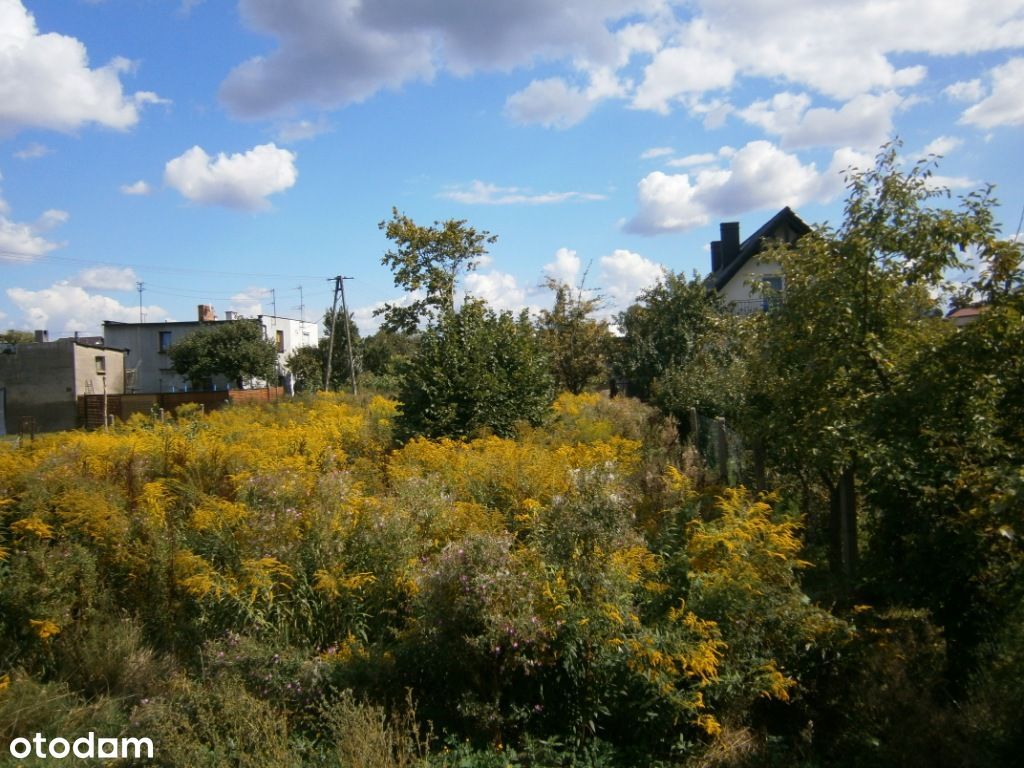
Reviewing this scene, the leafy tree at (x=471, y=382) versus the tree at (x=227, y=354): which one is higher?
the tree at (x=227, y=354)

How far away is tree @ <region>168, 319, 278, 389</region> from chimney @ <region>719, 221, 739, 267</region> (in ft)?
93.3

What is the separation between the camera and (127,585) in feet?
23.2

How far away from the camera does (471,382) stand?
40.7 ft

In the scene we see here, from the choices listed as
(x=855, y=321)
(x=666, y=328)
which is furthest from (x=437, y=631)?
(x=666, y=328)

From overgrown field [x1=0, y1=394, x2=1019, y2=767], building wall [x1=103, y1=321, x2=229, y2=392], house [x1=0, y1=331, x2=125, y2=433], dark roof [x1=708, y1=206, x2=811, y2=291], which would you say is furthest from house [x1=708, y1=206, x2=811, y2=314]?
building wall [x1=103, y1=321, x2=229, y2=392]

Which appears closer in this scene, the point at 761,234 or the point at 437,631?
the point at 437,631

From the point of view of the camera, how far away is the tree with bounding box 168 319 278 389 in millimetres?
48844

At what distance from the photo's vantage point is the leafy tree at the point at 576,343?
2541cm

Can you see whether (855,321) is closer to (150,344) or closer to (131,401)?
(131,401)

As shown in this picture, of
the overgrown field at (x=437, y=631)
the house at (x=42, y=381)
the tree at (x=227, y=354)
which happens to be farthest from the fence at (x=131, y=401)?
the overgrown field at (x=437, y=631)

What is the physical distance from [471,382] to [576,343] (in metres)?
13.4

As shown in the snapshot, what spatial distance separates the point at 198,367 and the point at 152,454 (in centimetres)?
4247

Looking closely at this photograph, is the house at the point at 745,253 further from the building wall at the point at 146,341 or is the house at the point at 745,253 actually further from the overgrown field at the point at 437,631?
the building wall at the point at 146,341

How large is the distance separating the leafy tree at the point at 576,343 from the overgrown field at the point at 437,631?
17.8m
